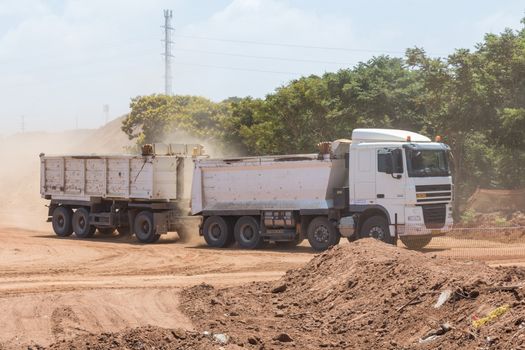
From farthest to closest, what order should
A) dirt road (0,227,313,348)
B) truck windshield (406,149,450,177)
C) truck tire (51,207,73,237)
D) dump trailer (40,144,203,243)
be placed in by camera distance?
1. truck tire (51,207,73,237)
2. dump trailer (40,144,203,243)
3. truck windshield (406,149,450,177)
4. dirt road (0,227,313,348)

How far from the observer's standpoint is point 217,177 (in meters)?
27.1

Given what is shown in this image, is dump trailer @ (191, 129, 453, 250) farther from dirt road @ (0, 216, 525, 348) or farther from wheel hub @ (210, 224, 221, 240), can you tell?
dirt road @ (0, 216, 525, 348)

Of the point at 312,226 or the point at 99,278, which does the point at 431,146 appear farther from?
the point at 99,278

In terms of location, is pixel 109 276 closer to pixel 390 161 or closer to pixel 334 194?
pixel 334 194

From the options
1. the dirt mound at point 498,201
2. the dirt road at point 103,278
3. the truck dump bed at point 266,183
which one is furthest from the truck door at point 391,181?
the dirt mound at point 498,201

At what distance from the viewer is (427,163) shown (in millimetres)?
22969

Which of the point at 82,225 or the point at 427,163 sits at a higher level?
the point at 427,163

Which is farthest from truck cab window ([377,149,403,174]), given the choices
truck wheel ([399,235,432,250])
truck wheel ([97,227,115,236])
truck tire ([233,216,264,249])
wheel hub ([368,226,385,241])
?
truck wheel ([97,227,115,236])

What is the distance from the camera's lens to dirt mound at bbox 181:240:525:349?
1048 cm

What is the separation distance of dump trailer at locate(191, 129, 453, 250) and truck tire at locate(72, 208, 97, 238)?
227 inches

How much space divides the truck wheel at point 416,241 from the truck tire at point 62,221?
1464 cm

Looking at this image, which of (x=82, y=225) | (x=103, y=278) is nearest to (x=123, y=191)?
(x=82, y=225)

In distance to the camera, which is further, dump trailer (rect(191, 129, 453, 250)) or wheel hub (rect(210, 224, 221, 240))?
wheel hub (rect(210, 224, 221, 240))

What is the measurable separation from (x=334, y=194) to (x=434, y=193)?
116 inches
